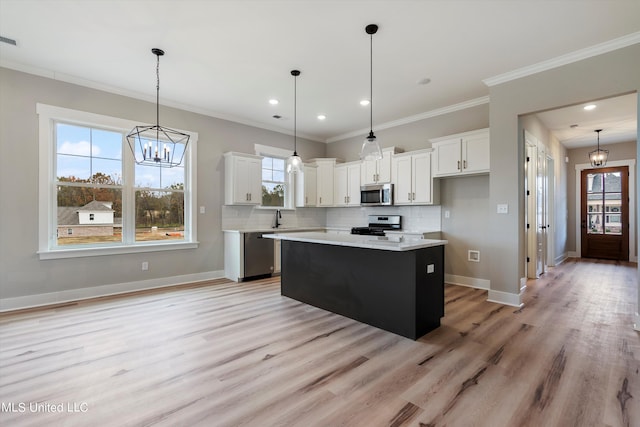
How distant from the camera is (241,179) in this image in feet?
17.6

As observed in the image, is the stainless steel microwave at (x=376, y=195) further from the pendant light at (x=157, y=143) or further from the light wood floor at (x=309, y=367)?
the pendant light at (x=157, y=143)

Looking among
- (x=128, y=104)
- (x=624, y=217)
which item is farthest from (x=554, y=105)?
(x=624, y=217)

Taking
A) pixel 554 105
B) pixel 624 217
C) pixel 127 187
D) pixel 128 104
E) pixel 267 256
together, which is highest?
pixel 128 104

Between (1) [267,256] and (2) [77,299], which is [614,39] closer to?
(1) [267,256]

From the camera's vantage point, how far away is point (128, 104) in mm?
4434

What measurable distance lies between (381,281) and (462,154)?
2671 millimetres

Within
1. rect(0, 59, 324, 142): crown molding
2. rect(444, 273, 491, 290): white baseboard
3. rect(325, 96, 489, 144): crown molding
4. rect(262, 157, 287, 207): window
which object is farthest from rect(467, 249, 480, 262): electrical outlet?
rect(0, 59, 324, 142): crown molding

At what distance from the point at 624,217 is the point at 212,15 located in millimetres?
9533

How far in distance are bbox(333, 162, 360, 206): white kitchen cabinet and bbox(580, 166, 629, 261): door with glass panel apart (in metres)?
6.15

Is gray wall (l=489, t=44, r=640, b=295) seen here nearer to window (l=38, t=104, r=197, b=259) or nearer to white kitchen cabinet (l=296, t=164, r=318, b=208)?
white kitchen cabinet (l=296, t=164, r=318, b=208)

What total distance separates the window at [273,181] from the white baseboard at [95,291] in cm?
182

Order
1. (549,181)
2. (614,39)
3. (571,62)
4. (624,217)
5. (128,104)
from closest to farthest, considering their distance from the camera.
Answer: (614,39) → (571,62) → (128,104) → (549,181) → (624,217)

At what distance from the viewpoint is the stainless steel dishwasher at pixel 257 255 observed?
203 inches

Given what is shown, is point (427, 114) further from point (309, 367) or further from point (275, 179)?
point (309, 367)
